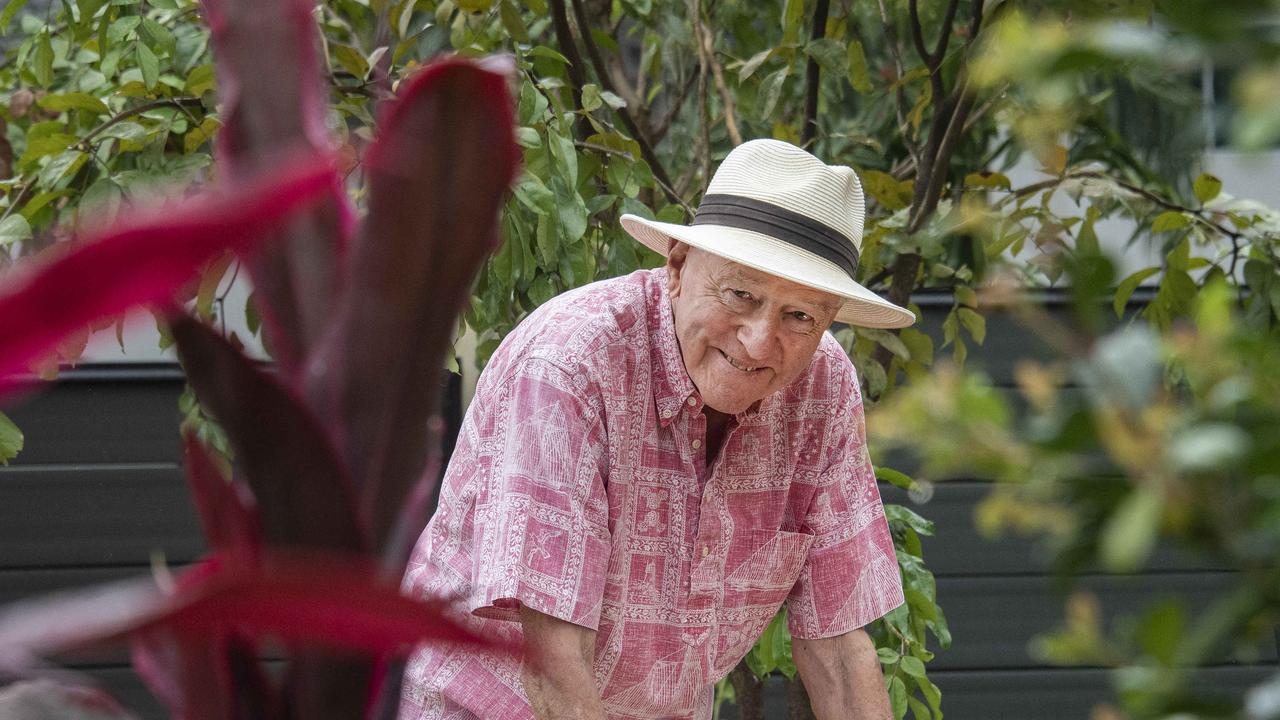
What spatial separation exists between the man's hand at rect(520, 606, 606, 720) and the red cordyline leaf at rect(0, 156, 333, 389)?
1.37 metres

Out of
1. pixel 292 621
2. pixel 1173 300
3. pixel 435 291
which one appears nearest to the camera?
pixel 292 621

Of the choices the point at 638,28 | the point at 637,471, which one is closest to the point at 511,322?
the point at 637,471

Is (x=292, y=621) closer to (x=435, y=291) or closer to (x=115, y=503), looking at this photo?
(x=435, y=291)

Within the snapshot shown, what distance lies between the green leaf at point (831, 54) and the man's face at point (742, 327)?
29.7 inches

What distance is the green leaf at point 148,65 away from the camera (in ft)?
7.80

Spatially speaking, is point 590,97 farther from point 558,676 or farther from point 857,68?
point 558,676

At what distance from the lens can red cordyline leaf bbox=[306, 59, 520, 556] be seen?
42 centimetres

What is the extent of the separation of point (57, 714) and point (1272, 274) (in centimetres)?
246

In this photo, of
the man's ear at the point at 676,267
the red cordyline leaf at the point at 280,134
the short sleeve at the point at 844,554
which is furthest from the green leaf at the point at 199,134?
the red cordyline leaf at the point at 280,134

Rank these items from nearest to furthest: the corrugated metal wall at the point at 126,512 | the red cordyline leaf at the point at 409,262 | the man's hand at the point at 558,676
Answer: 1. the red cordyline leaf at the point at 409,262
2. the man's hand at the point at 558,676
3. the corrugated metal wall at the point at 126,512

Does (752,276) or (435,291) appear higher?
(435,291)

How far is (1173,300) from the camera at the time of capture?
2.56 meters

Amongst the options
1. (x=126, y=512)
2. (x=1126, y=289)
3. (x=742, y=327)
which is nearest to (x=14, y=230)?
(x=742, y=327)

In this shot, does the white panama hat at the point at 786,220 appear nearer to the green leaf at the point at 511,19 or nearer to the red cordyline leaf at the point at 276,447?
the green leaf at the point at 511,19
